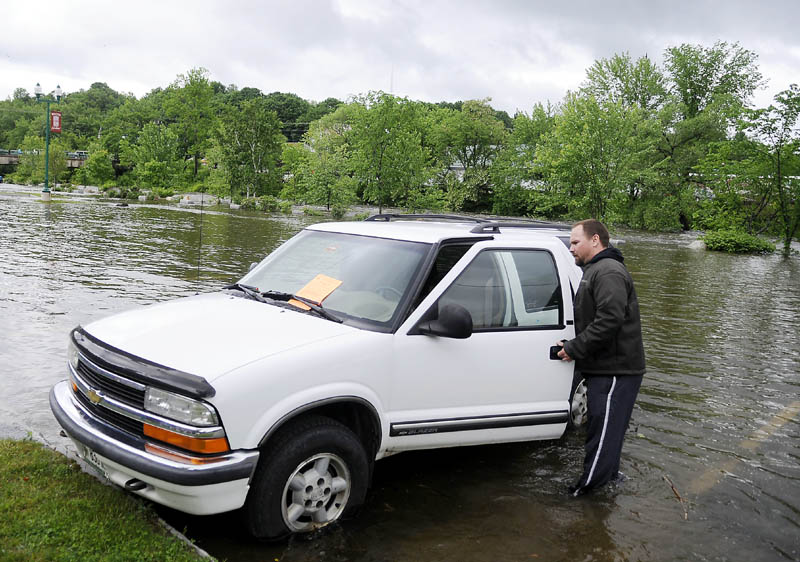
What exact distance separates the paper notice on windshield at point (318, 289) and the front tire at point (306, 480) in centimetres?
96

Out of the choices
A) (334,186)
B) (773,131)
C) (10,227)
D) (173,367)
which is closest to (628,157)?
(773,131)

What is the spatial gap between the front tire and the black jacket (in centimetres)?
181

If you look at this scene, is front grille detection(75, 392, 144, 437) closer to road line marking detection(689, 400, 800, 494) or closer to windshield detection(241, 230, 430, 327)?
windshield detection(241, 230, 430, 327)

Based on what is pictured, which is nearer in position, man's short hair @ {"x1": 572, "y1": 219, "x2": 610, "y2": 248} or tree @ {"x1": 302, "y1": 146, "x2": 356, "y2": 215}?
man's short hair @ {"x1": 572, "y1": 219, "x2": 610, "y2": 248}

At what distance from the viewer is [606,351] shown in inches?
191

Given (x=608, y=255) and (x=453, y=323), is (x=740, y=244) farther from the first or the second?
(x=453, y=323)

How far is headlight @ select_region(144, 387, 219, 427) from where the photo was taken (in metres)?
3.44

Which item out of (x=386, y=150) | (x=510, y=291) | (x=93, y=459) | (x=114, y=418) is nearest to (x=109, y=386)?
(x=114, y=418)

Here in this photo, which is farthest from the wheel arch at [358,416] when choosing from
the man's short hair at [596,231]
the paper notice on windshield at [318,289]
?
the man's short hair at [596,231]

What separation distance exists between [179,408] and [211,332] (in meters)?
0.63

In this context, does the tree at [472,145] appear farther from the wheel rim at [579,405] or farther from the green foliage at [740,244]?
the wheel rim at [579,405]

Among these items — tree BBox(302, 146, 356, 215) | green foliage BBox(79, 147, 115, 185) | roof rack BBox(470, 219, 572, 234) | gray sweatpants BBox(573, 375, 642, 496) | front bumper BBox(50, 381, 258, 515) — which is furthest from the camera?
green foliage BBox(79, 147, 115, 185)

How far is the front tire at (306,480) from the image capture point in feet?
12.1

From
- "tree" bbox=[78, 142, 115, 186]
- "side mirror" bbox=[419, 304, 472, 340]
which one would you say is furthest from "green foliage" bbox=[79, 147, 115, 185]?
"side mirror" bbox=[419, 304, 472, 340]
